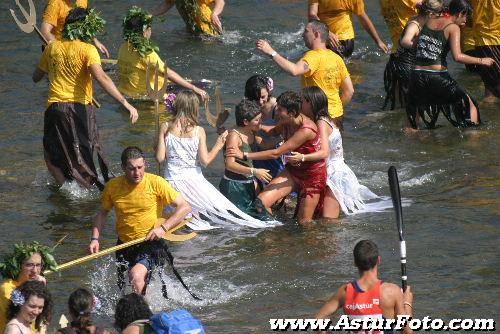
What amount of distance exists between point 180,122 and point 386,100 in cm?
508

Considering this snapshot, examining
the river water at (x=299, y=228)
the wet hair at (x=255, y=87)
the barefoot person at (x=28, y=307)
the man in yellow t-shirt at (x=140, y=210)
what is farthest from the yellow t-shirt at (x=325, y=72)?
the barefoot person at (x=28, y=307)

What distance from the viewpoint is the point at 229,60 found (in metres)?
18.2

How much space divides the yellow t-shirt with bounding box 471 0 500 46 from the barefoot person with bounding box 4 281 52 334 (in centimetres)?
883

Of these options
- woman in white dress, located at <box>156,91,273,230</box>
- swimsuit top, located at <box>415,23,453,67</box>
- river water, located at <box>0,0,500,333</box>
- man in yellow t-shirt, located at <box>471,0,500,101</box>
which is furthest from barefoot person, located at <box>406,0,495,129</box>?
woman in white dress, located at <box>156,91,273,230</box>

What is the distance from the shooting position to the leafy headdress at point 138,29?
578 inches

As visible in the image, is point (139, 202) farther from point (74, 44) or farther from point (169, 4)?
point (169, 4)

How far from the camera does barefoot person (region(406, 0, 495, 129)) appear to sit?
13.8 metres

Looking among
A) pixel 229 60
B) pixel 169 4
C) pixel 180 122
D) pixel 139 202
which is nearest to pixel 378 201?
pixel 180 122

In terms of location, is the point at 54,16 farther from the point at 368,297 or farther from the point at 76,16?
the point at 368,297

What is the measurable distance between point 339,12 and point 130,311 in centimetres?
929

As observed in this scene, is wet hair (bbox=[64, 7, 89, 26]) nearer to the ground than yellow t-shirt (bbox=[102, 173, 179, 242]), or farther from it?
farther from it

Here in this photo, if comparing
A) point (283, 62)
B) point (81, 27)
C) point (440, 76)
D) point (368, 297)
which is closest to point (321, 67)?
point (283, 62)

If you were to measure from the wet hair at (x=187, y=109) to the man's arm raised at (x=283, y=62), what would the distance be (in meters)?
1.24

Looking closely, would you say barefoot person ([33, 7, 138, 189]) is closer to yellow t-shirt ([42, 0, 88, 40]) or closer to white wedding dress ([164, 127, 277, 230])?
white wedding dress ([164, 127, 277, 230])
